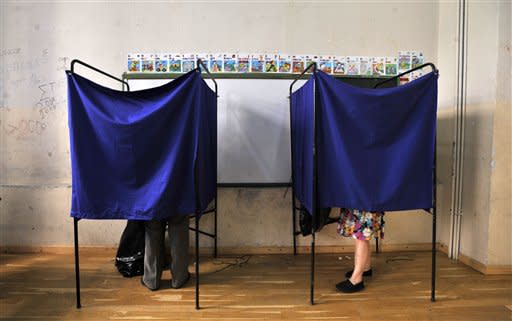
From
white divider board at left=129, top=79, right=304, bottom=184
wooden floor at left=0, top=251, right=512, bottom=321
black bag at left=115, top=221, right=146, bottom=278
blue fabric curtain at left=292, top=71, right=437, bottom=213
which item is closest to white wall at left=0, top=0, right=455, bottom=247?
white divider board at left=129, top=79, right=304, bottom=184

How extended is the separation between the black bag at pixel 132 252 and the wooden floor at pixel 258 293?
0.10 m

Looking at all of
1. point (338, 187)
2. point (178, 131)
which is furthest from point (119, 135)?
point (338, 187)

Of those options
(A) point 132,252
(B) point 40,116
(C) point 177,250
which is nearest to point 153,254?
(C) point 177,250

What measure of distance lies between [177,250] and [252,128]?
1289 mm

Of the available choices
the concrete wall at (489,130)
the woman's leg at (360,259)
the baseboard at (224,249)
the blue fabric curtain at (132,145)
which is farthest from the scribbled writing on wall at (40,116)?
the concrete wall at (489,130)

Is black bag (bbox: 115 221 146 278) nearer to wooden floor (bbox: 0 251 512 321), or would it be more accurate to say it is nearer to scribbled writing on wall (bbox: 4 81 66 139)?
wooden floor (bbox: 0 251 512 321)

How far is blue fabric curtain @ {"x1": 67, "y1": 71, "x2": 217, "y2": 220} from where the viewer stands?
1.87 meters

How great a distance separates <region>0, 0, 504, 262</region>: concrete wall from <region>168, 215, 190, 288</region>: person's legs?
0.67 metres

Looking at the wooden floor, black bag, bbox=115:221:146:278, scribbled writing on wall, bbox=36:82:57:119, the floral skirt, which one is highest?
scribbled writing on wall, bbox=36:82:57:119

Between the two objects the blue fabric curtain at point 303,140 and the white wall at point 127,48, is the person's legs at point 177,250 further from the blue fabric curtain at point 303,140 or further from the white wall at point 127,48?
the blue fabric curtain at point 303,140

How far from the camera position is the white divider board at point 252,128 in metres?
2.86

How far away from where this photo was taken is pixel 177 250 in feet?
7.41

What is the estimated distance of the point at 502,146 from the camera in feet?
7.93

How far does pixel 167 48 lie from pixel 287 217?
78.8 inches
